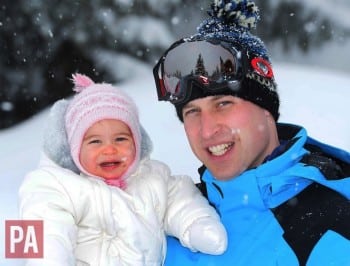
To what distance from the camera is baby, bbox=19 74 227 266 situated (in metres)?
2.14

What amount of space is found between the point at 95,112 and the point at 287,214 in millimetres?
950

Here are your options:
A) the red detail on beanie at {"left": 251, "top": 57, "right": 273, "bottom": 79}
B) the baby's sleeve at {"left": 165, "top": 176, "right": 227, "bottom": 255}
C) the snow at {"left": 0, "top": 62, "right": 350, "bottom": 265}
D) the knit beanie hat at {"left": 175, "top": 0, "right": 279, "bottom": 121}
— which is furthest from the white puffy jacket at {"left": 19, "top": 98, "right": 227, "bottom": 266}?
the snow at {"left": 0, "top": 62, "right": 350, "bottom": 265}

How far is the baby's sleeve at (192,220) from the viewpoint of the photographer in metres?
2.09

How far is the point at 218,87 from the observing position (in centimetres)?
224

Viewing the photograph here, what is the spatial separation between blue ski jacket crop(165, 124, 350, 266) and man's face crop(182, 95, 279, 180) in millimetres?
81

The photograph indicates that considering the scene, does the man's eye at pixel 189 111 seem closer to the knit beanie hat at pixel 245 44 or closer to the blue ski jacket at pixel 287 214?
the knit beanie hat at pixel 245 44

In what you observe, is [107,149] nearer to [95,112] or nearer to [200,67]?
[95,112]

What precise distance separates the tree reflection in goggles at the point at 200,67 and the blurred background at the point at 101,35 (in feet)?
21.2

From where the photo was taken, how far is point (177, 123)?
6.56 metres

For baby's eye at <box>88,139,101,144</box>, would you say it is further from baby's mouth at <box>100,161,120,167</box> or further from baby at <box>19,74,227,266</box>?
baby's mouth at <box>100,161,120,167</box>

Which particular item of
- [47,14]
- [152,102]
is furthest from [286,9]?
[47,14]

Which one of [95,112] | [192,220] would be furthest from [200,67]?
[192,220]

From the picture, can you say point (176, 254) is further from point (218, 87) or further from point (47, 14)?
point (47, 14)

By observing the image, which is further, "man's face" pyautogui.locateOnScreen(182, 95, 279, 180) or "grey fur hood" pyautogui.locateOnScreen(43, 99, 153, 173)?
"grey fur hood" pyautogui.locateOnScreen(43, 99, 153, 173)
